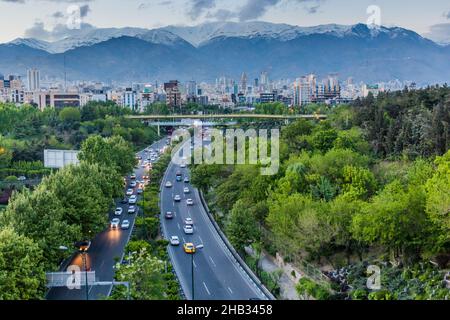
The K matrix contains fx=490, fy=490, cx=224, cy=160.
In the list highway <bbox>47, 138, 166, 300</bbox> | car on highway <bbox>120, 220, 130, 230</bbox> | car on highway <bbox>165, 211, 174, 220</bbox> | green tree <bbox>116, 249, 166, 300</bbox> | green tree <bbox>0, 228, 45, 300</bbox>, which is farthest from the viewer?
car on highway <bbox>165, 211, 174, 220</bbox>

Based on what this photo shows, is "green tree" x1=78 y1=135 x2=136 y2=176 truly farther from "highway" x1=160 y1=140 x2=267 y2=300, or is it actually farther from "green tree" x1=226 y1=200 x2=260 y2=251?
"green tree" x1=226 y1=200 x2=260 y2=251

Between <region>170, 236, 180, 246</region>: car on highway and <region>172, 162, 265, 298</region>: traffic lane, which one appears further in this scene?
<region>170, 236, 180, 246</region>: car on highway

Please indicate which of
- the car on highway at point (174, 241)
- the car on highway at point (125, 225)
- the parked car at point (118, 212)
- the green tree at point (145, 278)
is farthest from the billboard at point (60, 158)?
the green tree at point (145, 278)

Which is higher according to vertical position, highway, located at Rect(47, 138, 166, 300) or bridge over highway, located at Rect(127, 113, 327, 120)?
bridge over highway, located at Rect(127, 113, 327, 120)

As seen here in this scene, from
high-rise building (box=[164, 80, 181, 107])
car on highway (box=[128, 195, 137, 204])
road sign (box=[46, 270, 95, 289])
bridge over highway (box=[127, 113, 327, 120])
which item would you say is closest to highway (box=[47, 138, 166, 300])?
road sign (box=[46, 270, 95, 289])

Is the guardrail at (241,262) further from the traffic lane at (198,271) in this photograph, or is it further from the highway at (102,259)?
the highway at (102,259)

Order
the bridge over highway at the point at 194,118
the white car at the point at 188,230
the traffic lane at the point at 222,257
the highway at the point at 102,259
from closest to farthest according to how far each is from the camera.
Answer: the highway at the point at 102,259 → the traffic lane at the point at 222,257 → the white car at the point at 188,230 → the bridge over highway at the point at 194,118
